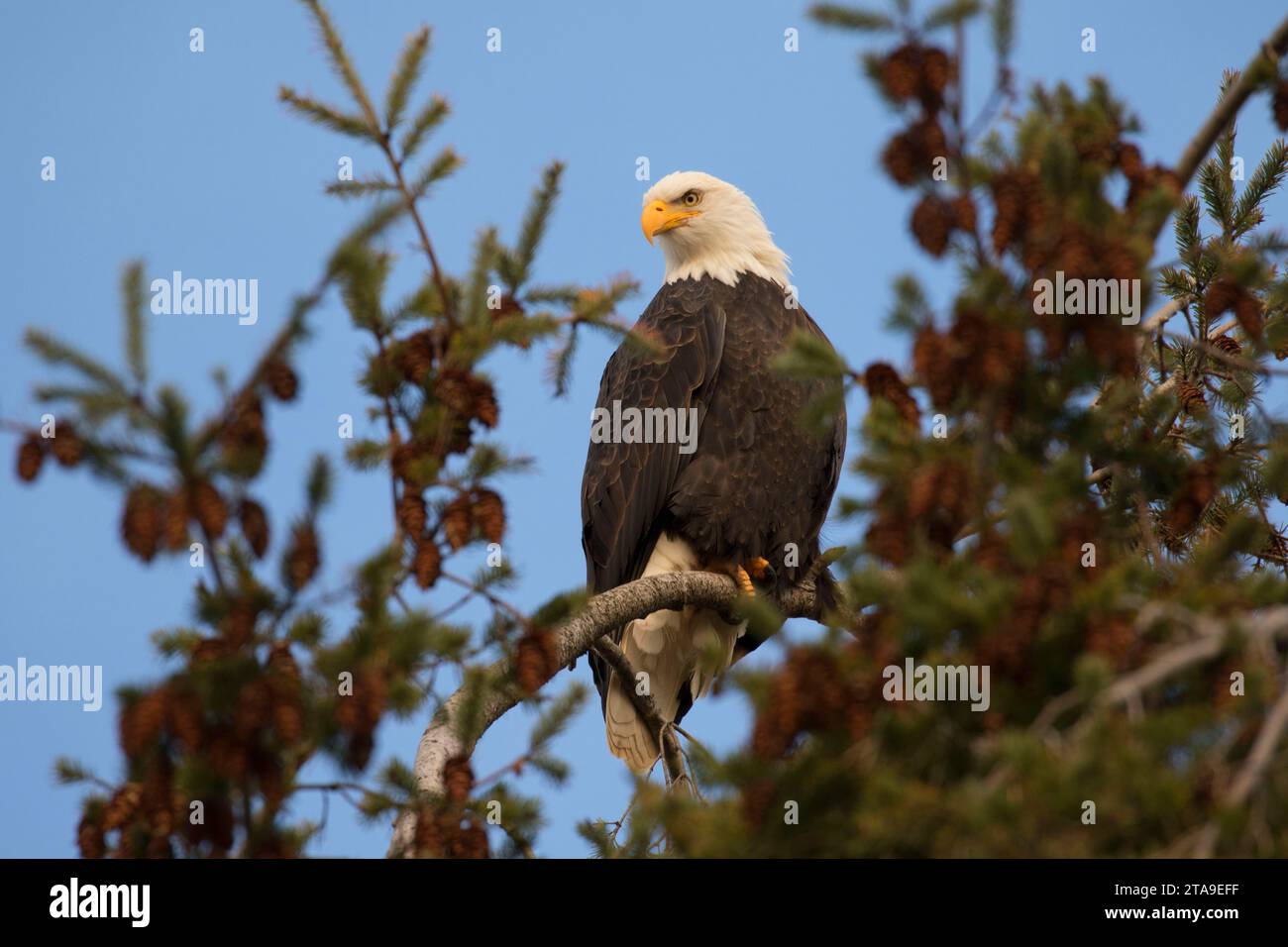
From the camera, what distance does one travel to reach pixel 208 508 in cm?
277

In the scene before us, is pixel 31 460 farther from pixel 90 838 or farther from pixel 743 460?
pixel 743 460

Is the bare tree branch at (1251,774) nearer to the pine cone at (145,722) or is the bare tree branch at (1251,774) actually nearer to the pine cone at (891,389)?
the pine cone at (891,389)

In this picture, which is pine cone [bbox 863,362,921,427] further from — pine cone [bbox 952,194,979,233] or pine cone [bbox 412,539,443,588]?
pine cone [bbox 412,539,443,588]

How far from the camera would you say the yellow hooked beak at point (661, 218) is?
7.24 metres

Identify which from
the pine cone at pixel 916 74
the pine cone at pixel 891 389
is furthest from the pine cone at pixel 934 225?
the pine cone at pixel 891 389

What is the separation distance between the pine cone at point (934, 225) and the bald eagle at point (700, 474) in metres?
3.10

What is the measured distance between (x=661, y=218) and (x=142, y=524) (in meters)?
4.83

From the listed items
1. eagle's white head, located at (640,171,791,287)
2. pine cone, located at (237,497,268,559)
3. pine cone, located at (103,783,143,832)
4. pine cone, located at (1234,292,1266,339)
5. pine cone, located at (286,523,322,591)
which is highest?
eagle's white head, located at (640,171,791,287)

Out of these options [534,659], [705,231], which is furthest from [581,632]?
[705,231]

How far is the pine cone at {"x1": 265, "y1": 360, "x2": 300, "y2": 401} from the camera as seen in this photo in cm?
303

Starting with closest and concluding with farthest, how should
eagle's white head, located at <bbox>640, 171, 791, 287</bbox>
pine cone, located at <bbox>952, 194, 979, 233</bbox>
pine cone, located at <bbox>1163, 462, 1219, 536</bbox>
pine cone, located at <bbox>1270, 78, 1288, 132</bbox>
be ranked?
1. pine cone, located at <bbox>952, 194, 979, 233</bbox>
2. pine cone, located at <bbox>1270, 78, 1288, 132</bbox>
3. pine cone, located at <bbox>1163, 462, 1219, 536</bbox>
4. eagle's white head, located at <bbox>640, 171, 791, 287</bbox>

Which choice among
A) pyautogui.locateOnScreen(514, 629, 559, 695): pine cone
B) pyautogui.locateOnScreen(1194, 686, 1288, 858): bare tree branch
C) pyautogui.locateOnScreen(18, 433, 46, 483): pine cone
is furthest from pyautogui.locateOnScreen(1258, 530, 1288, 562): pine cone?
pyautogui.locateOnScreen(18, 433, 46, 483): pine cone

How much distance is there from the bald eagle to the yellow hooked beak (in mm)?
320
